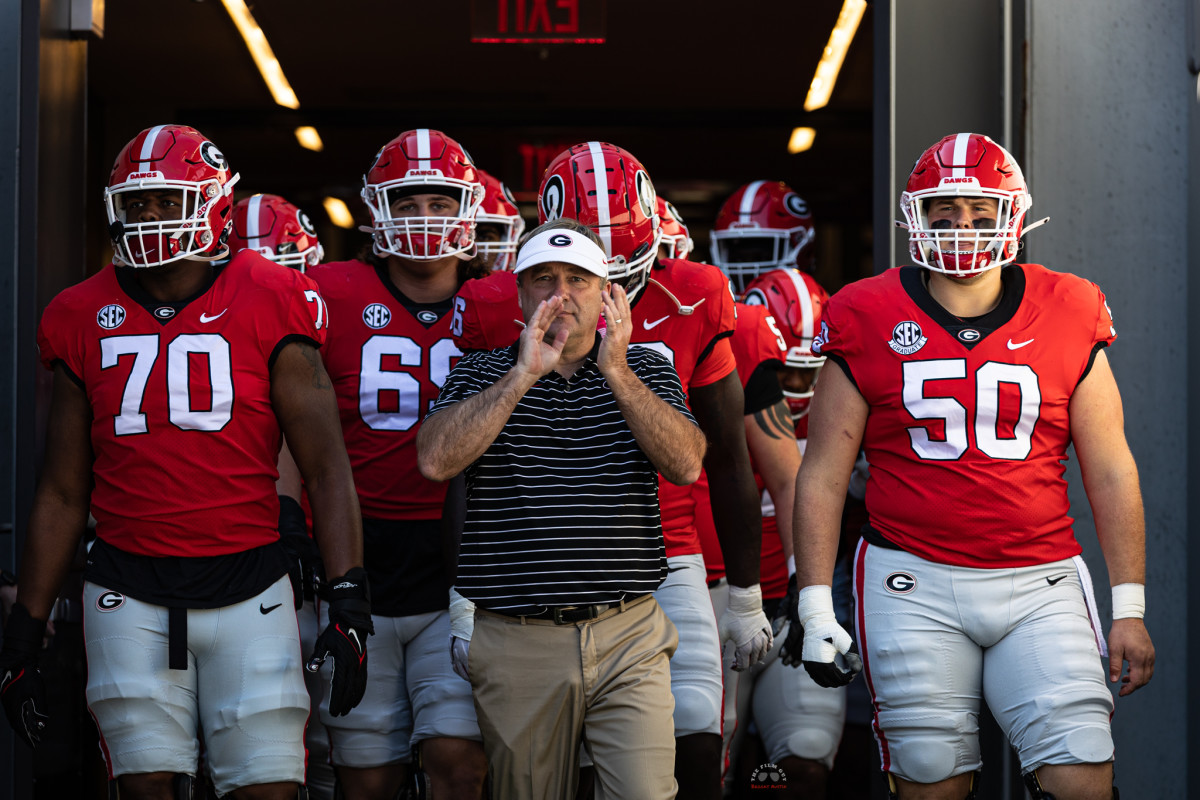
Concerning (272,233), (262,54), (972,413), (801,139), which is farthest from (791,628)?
(801,139)

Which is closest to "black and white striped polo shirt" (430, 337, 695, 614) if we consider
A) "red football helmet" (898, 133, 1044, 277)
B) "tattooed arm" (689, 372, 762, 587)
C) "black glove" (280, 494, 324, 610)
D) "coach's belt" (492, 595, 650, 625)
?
"coach's belt" (492, 595, 650, 625)

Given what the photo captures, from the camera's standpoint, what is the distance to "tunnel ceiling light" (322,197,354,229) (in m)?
10.2

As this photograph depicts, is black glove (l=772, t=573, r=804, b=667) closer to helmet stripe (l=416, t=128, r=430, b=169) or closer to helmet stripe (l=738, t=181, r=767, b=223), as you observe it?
helmet stripe (l=416, t=128, r=430, b=169)

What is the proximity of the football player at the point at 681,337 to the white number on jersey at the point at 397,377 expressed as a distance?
28 cm

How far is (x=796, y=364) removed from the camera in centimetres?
531

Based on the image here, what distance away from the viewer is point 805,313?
5355 millimetres

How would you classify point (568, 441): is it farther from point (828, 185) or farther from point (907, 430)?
point (828, 185)

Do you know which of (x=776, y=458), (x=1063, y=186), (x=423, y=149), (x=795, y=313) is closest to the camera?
(x=776, y=458)

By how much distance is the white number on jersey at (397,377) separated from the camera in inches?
161

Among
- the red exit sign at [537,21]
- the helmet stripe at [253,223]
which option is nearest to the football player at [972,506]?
the helmet stripe at [253,223]

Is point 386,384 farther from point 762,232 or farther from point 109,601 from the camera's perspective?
point 762,232

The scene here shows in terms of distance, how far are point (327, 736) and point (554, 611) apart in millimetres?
1336

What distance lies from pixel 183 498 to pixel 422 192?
55.3 inches

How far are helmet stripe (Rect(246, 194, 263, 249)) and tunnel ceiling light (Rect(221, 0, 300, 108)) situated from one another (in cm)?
241
